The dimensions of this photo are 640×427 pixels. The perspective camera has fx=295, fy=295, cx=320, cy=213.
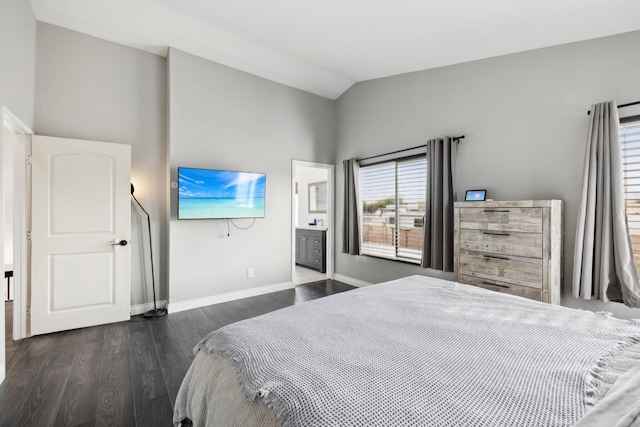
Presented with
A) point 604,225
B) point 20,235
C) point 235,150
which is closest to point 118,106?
point 235,150

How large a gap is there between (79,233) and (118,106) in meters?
1.48

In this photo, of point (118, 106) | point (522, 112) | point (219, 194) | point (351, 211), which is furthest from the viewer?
point (351, 211)

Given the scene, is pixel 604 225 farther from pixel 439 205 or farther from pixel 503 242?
pixel 439 205

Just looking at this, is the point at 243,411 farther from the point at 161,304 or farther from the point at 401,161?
the point at 401,161

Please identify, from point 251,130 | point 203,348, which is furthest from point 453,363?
point 251,130

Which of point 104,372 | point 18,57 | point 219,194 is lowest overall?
point 104,372

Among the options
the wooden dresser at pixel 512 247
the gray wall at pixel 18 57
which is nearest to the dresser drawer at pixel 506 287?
the wooden dresser at pixel 512 247

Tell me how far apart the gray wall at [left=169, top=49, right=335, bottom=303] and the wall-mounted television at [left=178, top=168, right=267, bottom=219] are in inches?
7.1

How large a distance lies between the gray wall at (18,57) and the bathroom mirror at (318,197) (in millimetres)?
4450

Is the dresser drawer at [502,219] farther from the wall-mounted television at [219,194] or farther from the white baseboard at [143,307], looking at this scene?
the white baseboard at [143,307]

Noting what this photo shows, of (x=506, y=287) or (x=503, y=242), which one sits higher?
(x=503, y=242)

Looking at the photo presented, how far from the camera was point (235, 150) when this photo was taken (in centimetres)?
403

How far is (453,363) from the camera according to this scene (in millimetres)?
1065

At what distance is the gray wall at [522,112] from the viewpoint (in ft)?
8.29
